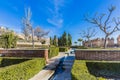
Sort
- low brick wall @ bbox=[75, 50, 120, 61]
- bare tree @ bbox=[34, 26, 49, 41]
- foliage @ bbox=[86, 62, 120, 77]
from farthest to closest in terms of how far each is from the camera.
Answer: bare tree @ bbox=[34, 26, 49, 41]
low brick wall @ bbox=[75, 50, 120, 61]
foliage @ bbox=[86, 62, 120, 77]

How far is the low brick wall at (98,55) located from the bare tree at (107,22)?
7.17 meters

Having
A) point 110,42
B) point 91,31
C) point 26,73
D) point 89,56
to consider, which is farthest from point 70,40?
point 26,73

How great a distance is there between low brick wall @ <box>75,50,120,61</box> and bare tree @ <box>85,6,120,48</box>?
717cm

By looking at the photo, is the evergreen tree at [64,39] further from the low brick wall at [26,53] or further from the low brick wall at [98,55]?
the low brick wall at [98,55]

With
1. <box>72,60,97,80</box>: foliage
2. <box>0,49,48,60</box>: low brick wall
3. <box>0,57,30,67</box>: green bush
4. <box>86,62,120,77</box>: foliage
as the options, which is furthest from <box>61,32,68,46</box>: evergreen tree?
<box>72,60,97,80</box>: foliage

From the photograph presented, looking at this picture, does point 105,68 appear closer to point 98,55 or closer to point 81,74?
point 98,55

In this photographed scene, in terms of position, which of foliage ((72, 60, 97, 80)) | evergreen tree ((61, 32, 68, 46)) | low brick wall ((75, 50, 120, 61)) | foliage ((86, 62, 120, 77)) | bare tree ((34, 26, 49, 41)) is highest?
bare tree ((34, 26, 49, 41))

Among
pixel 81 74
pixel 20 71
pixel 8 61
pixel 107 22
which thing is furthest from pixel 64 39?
pixel 81 74

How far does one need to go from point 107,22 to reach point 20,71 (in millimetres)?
13832

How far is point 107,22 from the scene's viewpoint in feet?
54.2

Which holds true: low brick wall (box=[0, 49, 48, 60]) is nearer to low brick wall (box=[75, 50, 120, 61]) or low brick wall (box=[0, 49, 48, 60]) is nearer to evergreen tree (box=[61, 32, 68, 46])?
low brick wall (box=[75, 50, 120, 61])

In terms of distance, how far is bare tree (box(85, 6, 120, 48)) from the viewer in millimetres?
16219

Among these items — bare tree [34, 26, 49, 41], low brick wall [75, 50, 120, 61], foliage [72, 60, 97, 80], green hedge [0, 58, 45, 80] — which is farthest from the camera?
bare tree [34, 26, 49, 41]

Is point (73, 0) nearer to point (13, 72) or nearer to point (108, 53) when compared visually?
point (108, 53)
